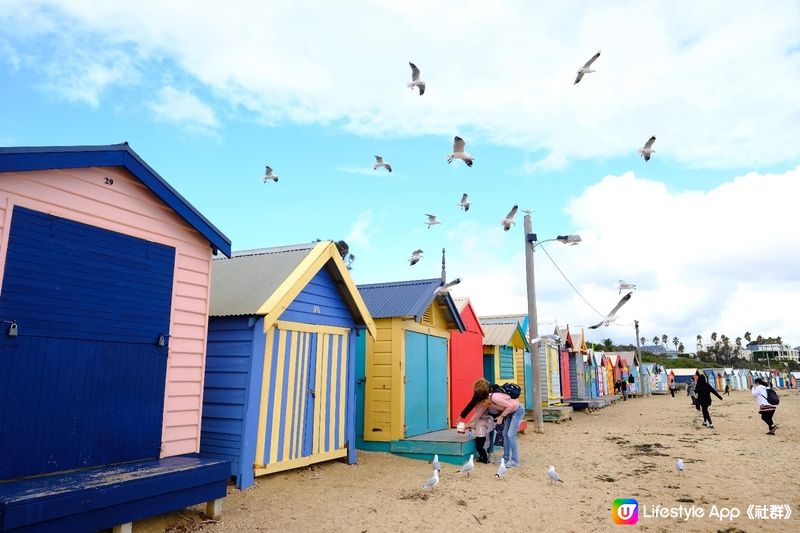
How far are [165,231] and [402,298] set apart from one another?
650 centimetres

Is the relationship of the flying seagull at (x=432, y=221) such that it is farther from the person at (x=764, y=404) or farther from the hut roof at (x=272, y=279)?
the person at (x=764, y=404)

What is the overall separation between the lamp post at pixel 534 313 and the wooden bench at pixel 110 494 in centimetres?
1108

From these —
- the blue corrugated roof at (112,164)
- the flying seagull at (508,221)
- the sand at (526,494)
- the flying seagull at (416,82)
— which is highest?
the flying seagull at (416,82)

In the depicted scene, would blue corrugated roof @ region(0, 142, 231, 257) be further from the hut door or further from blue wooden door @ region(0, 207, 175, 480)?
the hut door

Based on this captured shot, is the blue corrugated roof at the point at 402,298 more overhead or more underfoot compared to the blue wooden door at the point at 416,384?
more overhead

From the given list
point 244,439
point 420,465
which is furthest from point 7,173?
point 420,465

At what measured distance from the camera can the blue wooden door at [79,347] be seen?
5.11 m

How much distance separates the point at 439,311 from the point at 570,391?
66.9 feet

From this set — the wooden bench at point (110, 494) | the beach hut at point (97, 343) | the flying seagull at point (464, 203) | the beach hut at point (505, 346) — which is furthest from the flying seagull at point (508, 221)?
the wooden bench at point (110, 494)

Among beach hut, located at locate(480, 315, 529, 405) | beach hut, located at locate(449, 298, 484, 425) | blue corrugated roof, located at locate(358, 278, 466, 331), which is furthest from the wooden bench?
beach hut, located at locate(480, 315, 529, 405)

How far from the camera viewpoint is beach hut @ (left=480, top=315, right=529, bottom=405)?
64.5ft

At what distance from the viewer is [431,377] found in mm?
13078

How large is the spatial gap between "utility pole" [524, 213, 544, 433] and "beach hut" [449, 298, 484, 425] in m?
1.66
